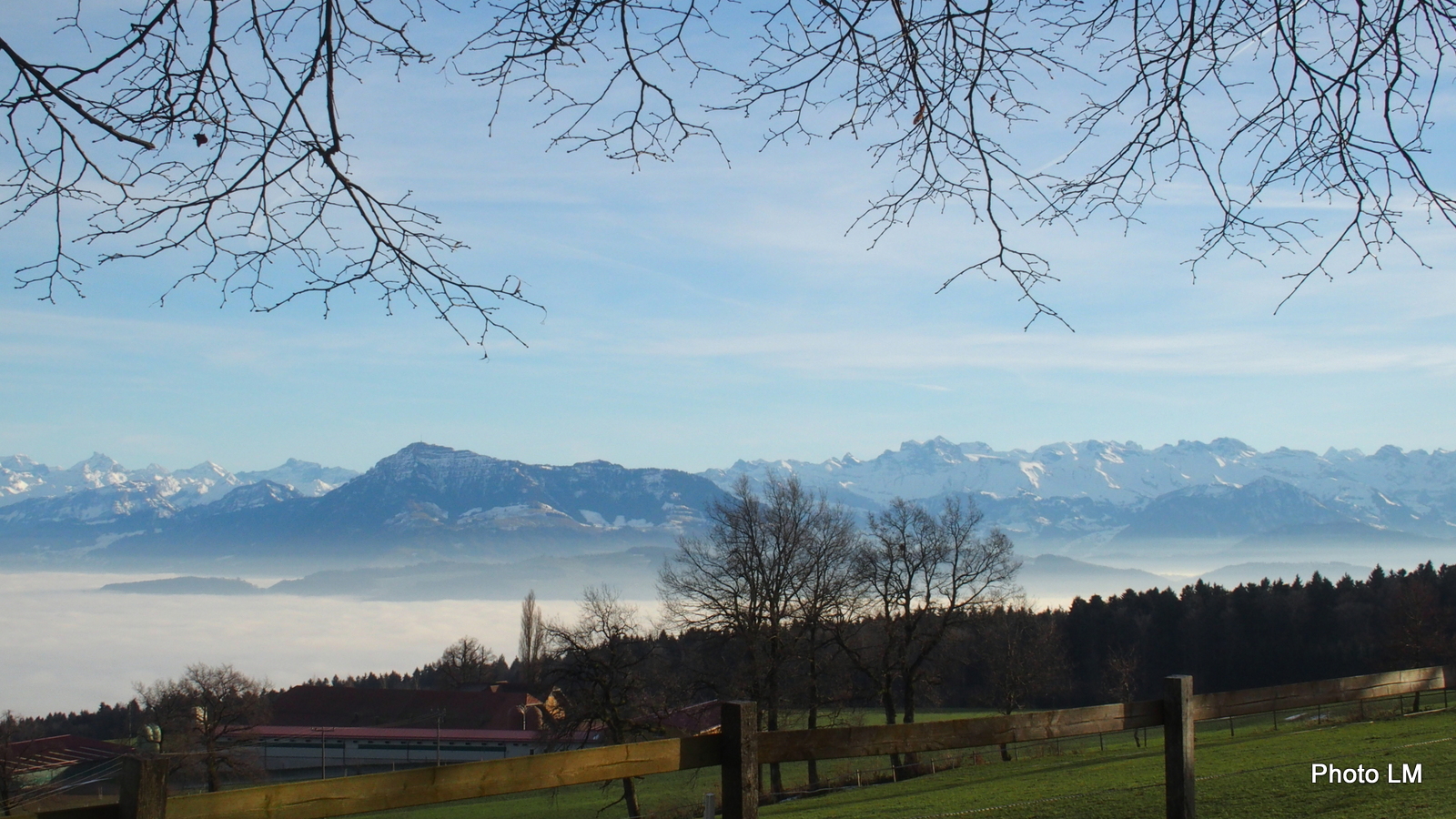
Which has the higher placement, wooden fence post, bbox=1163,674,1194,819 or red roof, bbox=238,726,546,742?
wooden fence post, bbox=1163,674,1194,819

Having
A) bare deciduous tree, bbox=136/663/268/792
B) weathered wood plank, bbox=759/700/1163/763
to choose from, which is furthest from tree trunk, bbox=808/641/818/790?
weathered wood plank, bbox=759/700/1163/763

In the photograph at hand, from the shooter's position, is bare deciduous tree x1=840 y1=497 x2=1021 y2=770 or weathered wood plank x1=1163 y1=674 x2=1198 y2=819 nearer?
weathered wood plank x1=1163 y1=674 x2=1198 y2=819

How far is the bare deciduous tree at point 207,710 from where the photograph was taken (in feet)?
147

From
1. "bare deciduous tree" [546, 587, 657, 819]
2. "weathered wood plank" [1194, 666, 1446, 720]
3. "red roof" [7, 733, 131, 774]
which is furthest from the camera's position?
"red roof" [7, 733, 131, 774]

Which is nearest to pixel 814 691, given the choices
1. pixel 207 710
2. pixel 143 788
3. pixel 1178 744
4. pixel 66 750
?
pixel 1178 744

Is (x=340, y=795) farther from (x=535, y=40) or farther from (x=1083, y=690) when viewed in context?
(x=1083, y=690)

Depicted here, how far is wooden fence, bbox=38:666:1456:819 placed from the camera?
125 inches

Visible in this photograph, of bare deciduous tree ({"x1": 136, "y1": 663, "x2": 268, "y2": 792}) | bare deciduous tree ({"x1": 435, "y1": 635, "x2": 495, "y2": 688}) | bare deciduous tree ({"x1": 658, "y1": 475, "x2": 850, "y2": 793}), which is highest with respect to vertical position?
bare deciduous tree ({"x1": 658, "y1": 475, "x2": 850, "y2": 793})

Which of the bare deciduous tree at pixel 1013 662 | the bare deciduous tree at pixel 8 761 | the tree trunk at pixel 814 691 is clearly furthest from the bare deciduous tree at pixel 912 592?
the bare deciduous tree at pixel 8 761

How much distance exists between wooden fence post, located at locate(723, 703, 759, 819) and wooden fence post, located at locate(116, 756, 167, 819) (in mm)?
1951

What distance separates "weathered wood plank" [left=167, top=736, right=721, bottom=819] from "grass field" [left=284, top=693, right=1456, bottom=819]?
5.70m

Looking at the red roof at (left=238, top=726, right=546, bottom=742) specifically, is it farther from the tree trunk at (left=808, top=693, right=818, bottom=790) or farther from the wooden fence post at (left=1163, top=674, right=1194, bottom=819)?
the wooden fence post at (left=1163, top=674, right=1194, bottom=819)

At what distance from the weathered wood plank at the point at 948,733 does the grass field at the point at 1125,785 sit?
10.6 ft

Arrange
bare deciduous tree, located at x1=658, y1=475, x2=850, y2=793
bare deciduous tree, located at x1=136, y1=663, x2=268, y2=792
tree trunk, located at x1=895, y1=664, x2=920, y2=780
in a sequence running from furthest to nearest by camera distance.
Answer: bare deciduous tree, located at x1=136, y1=663, x2=268, y2=792 → tree trunk, located at x1=895, y1=664, x2=920, y2=780 → bare deciduous tree, located at x1=658, y1=475, x2=850, y2=793
